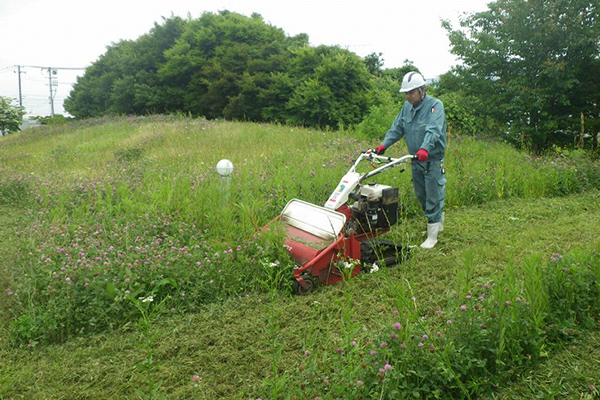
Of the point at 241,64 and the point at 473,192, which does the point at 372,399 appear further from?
the point at 241,64

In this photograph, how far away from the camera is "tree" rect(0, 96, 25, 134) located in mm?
27719

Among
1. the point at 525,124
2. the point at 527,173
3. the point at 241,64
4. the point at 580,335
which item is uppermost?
the point at 241,64

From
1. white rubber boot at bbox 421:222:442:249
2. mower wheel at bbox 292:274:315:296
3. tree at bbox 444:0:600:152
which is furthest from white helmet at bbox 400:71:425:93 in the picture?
tree at bbox 444:0:600:152

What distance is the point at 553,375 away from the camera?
2.44m

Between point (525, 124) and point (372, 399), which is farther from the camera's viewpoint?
point (525, 124)

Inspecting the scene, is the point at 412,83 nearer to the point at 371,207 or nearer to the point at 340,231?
the point at 371,207

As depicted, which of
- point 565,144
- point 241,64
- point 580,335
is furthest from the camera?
point 241,64

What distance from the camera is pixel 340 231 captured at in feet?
13.4

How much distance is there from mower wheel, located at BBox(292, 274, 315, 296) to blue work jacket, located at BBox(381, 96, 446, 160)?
5.77 ft

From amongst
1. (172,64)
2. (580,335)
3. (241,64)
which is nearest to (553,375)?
(580,335)

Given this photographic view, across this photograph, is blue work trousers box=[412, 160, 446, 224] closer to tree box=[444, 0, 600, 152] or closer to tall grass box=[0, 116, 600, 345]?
tall grass box=[0, 116, 600, 345]

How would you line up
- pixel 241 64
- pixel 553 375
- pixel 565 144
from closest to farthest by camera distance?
pixel 553 375 → pixel 565 144 → pixel 241 64

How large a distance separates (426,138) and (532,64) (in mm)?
6674

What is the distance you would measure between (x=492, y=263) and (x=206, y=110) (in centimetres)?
1759
